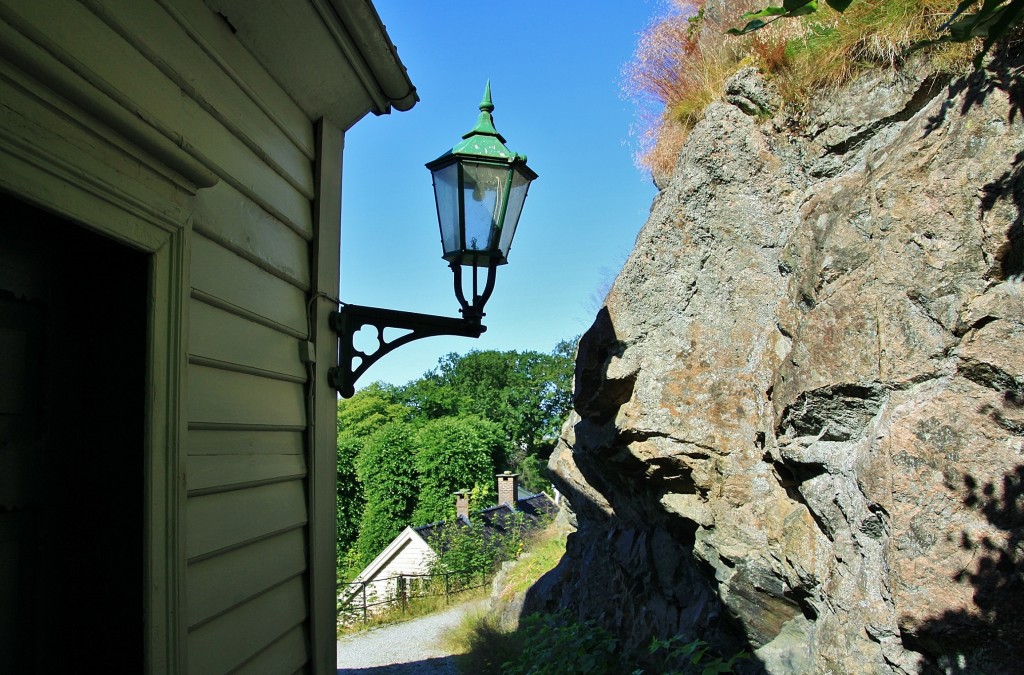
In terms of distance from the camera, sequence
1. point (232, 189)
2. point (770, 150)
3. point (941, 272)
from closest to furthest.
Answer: point (232, 189) → point (941, 272) → point (770, 150)

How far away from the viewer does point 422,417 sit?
43906 millimetres

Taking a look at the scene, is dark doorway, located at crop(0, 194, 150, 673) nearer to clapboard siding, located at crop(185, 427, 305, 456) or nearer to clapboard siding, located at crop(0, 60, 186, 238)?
clapboard siding, located at crop(0, 60, 186, 238)

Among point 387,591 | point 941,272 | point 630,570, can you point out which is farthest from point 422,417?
→ point 941,272

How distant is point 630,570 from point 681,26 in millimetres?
5062

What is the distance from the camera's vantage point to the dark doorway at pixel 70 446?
55.4 inches

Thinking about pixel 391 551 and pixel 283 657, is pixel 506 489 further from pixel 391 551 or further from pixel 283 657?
pixel 283 657

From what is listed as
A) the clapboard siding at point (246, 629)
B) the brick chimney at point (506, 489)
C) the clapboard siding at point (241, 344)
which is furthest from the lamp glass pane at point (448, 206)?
the brick chimney at point (506, 489)

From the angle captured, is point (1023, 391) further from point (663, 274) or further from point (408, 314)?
point (663, 274)

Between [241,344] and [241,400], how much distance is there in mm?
161

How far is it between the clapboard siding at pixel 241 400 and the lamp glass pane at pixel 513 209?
1073 millimetres

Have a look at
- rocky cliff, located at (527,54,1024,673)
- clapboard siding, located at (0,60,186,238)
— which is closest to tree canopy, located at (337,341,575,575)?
rocky cliff, located at (527,54,1024,673)

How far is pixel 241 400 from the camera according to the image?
2189 millimetres

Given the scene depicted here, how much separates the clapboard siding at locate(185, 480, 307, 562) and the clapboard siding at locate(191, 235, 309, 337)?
520mm

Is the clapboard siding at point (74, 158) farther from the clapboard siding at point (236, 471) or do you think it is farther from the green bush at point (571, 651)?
the green bush at point (571, 651)
